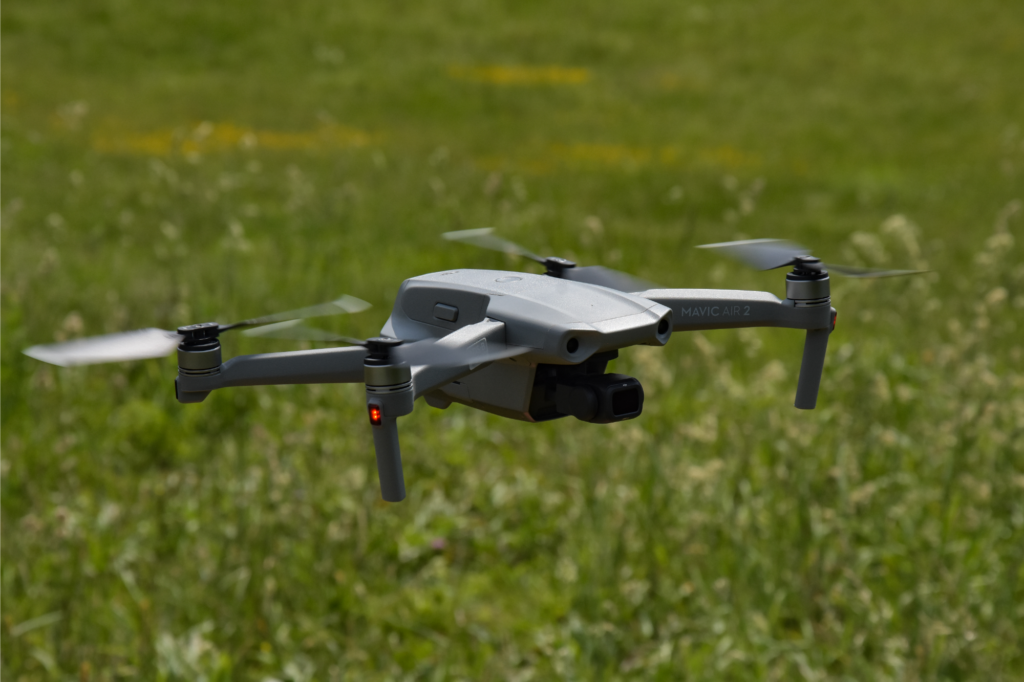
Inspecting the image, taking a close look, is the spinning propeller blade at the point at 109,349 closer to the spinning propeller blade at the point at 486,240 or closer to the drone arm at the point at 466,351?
the drone arm at the point at 466,351

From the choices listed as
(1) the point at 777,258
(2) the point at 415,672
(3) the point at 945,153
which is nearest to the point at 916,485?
(2) the point at 415,672

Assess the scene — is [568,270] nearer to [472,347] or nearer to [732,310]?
[732,310]

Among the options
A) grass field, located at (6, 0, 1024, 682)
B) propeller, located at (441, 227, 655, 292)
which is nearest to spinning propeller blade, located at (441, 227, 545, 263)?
propeller, located at (441, 227, 655, 292)

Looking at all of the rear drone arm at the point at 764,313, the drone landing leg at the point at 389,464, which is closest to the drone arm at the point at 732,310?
the rear drone arm at the point at 764,313

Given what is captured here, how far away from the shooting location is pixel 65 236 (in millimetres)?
7742

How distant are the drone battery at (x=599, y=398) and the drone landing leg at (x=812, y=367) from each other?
0.27m

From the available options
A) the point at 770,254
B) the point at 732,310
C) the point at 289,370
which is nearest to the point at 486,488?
the point at 770,254

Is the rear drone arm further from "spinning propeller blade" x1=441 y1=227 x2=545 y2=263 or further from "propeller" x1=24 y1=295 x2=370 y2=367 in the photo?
"propeller" x1=24 y1=295 x2=370 y2=367

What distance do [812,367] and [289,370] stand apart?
607 mm

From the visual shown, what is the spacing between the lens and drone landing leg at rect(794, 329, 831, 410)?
1.09 metres

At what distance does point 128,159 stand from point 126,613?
349 inches

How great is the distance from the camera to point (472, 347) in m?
0.81

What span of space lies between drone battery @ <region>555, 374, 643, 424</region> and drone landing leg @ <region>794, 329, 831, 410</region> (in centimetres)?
27

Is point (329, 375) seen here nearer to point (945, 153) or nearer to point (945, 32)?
point (945, 153)
